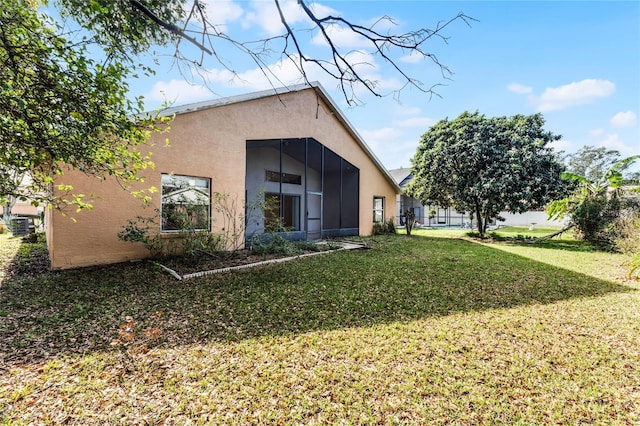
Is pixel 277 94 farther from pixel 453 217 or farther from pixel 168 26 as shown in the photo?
pixel 453 217

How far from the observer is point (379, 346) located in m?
3.71

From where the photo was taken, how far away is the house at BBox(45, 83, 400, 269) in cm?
718

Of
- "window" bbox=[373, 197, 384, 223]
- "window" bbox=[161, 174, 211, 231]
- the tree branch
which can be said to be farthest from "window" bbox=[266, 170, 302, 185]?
the tree branch

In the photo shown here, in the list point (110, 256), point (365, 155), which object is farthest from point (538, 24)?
point (365, 155)

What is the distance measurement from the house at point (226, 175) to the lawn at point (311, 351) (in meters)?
1.17

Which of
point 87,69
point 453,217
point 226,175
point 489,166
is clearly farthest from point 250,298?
point 453,217

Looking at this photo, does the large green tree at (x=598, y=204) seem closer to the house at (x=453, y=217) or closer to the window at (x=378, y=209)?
the window at (x=378, y=209)

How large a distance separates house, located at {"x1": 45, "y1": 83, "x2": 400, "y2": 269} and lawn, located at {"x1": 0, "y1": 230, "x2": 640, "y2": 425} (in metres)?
1.17

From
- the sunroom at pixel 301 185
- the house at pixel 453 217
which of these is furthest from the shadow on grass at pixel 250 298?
the house at pixel 453 217

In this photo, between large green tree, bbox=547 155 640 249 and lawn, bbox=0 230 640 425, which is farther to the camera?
large green tree, bbox=547 155 640 249

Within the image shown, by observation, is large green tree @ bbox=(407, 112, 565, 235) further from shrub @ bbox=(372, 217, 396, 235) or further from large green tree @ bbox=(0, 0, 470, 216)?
large green tree @ bbox=(0, 0, 470, 216)

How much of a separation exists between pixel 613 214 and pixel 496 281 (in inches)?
424

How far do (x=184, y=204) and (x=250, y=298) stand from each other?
184 inches

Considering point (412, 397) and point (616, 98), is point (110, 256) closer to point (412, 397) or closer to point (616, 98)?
point (412, 397)
